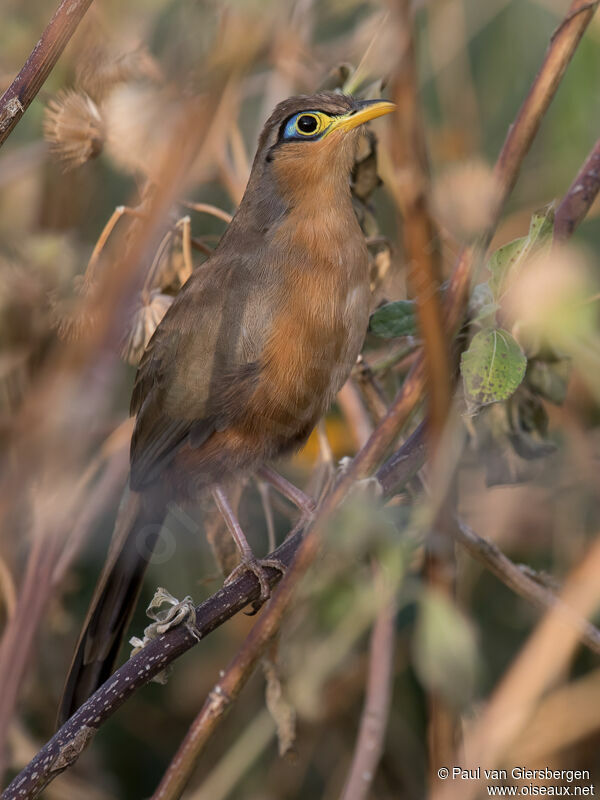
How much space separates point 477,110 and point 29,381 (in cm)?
269

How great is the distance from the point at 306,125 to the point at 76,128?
2.50 feet

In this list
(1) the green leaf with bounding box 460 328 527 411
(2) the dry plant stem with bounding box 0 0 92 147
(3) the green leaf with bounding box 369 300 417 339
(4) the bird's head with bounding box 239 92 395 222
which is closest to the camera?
(2) the dry plant stem with bounding box 0 0 92 147

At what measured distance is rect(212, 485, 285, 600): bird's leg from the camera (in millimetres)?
2631

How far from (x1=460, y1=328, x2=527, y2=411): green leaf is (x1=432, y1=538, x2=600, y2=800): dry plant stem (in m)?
0.38

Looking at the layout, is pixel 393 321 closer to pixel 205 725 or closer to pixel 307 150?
pixel 307 150

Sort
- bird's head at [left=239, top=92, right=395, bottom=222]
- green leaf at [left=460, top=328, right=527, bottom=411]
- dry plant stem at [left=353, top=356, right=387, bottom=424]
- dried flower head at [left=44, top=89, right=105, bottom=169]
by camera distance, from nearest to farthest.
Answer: green leaf at [left=460, top=328, right=527, bottom=411] < dried flower head at [left=44, top=89, right=105, bottom=169] < dry plant stem at [left=353, top=356, right=387, bottom=424] < bird's head at [left=239, top=92, right=395, bottom=222]

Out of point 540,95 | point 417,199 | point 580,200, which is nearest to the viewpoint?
point 417,199

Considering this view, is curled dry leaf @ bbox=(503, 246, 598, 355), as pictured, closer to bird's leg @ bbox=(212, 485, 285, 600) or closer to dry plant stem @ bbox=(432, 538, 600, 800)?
dry plant stem @ bbox=(432, 538, 600, 800)

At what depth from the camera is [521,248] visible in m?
2.21

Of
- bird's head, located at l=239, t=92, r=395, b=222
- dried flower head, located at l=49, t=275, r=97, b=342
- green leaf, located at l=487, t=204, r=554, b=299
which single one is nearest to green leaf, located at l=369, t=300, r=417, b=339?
green leaf, located at l=487, t=204, r=554, b=299

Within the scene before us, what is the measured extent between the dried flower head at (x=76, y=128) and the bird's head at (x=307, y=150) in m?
0.61

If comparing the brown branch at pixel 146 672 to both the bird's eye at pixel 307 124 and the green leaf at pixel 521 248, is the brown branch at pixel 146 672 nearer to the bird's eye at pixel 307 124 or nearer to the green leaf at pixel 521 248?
the green leaf at pixel 521 248

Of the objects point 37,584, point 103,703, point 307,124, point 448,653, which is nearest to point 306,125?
point 307,124

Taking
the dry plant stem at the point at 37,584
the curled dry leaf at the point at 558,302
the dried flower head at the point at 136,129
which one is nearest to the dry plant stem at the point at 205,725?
the dry plant stem at the point at 37,584
